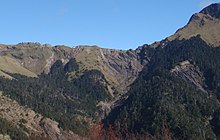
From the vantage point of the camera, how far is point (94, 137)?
149m

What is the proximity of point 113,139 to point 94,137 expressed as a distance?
9.26 m

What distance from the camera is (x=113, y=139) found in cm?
14275
